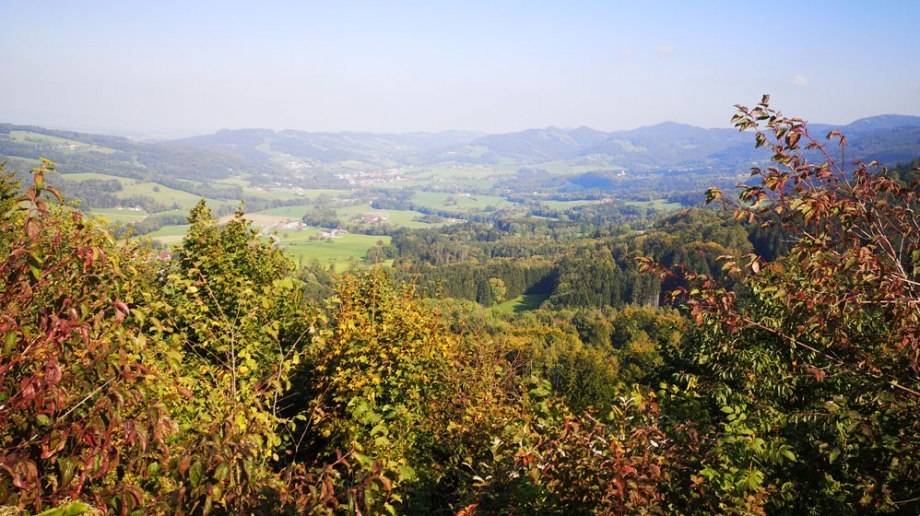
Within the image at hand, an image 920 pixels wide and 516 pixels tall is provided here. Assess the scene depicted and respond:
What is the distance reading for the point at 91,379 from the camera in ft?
8.97

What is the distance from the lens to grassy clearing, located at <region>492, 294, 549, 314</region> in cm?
9486

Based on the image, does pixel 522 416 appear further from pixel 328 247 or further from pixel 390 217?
pixel 390 217

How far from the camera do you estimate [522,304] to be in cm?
9944

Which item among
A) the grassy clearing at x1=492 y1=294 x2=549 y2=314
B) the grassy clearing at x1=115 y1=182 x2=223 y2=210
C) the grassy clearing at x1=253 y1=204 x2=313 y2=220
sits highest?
the grassy clearing at x1=115 y1=182 x2=223 y2=210

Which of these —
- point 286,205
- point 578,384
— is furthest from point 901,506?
point 286,205

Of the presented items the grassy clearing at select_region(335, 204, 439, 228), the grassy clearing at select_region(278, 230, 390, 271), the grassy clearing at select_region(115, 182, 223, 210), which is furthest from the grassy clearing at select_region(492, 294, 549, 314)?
the grassy clearing at select_region(115, 182, 223, 210)

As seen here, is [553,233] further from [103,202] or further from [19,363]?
[19,363]

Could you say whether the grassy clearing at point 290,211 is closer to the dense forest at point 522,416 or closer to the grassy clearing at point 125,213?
the grassy clearing at point 125,213

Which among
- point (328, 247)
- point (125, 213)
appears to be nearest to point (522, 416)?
point (328, 247)

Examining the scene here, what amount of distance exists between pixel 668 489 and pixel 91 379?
4.01 metres

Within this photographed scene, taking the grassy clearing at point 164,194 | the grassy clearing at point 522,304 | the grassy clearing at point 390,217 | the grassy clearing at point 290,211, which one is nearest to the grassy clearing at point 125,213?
the grassy clearing at point 164,194

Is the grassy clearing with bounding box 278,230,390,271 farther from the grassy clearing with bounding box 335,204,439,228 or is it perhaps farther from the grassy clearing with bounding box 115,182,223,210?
the grassy clearing with bounding box 115,182,223,210

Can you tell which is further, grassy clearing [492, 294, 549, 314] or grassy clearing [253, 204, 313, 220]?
grassy clearing [253, 204, 313, 220]

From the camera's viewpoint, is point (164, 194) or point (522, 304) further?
point (164, 194)
